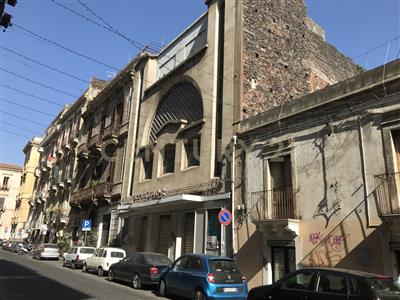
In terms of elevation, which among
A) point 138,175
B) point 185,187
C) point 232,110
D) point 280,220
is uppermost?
point 232,110

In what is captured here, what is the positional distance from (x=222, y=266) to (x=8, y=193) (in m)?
75.2

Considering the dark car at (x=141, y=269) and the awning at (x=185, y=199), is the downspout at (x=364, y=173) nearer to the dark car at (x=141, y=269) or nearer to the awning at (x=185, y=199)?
the awning at (x=185, y=199)

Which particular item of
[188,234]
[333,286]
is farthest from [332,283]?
[188,234]

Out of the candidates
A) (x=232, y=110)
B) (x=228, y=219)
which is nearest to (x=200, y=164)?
(x=232, y=110)

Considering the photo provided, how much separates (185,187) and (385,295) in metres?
14.3

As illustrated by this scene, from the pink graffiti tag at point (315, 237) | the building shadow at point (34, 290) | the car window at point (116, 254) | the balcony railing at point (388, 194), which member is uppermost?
the balcony railing at point (388, 194)

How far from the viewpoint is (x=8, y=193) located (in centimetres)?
7625

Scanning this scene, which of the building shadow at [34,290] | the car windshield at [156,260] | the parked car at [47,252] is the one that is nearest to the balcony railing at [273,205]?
the car windshield at [156,260]

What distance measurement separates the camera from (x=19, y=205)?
64875 mm

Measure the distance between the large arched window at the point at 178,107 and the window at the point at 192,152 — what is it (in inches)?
47.9

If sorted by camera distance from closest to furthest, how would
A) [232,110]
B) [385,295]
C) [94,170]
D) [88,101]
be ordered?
[385,295] < [232,110] < [94,170] < [88,101]

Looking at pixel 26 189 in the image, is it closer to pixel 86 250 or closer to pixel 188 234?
pixel 86 250

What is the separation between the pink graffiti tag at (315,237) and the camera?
13047 millimetres

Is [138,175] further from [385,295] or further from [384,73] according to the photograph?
[385,295]
